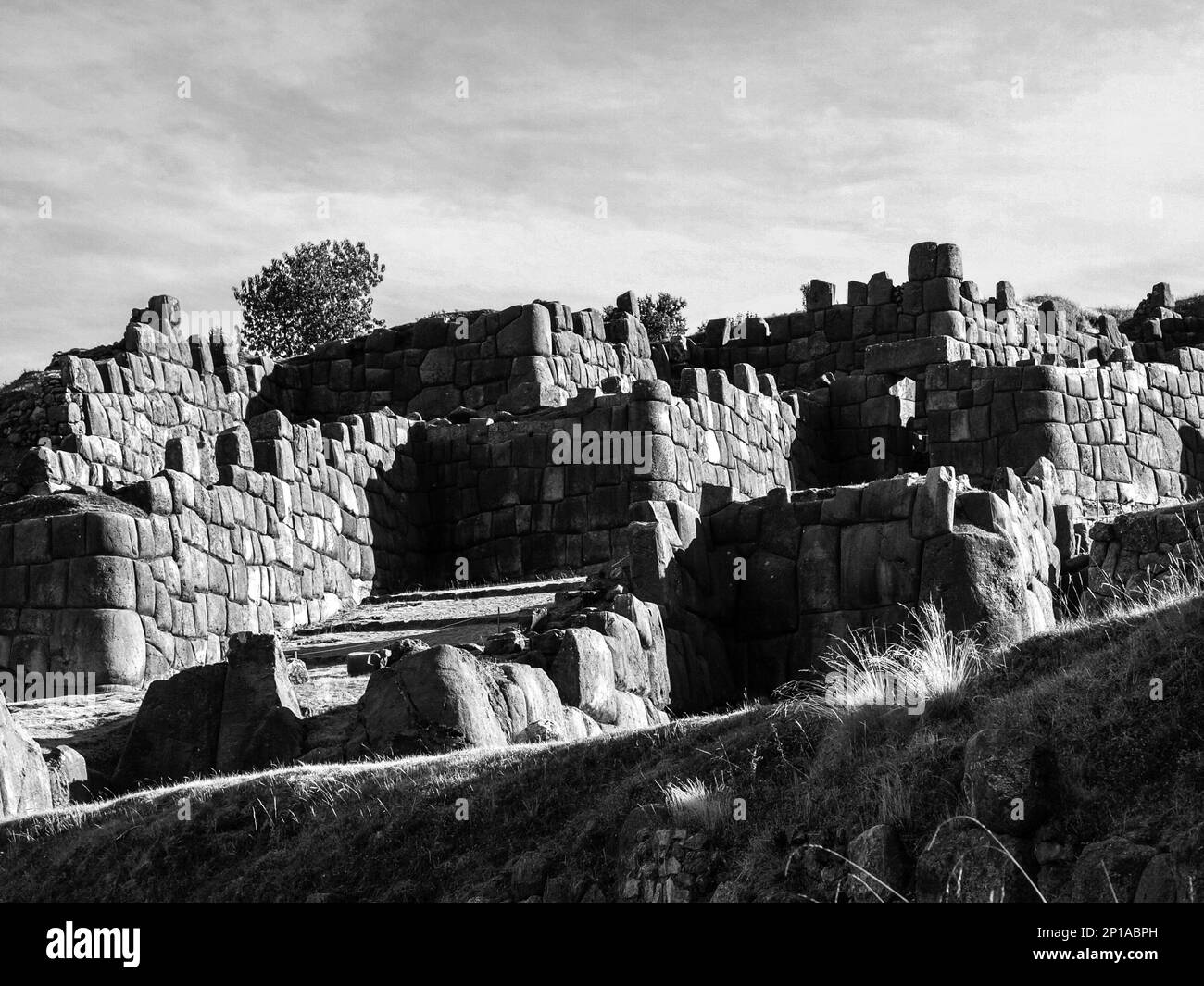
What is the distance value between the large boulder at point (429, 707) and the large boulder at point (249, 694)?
99cm

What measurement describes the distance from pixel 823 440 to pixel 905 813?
77.2 ft

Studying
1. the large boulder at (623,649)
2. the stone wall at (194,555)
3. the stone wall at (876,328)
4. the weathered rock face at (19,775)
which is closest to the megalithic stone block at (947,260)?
the stone wall at (876,328)

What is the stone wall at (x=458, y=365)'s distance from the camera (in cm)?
3528

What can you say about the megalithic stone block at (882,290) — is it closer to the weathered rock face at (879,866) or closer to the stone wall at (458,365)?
the stone wall at (458,365)

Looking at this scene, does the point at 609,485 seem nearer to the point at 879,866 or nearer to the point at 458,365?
the point at 458,365

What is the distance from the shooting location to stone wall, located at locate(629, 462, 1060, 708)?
848 inches

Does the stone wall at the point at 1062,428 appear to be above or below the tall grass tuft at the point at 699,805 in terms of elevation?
above

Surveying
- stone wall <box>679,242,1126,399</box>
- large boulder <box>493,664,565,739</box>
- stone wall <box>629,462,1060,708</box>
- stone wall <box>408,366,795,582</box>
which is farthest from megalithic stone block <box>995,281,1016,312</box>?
large boulder <box>493,664,565,739</box>

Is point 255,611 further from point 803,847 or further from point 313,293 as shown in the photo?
point 313,293

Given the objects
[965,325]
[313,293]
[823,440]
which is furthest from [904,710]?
[313,293]

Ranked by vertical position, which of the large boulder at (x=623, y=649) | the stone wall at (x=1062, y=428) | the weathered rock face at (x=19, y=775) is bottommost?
the weathered rock face at (x=19, y=775)

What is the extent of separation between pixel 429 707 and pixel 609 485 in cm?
1225

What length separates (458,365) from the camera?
36.1m

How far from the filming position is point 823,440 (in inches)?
1385
